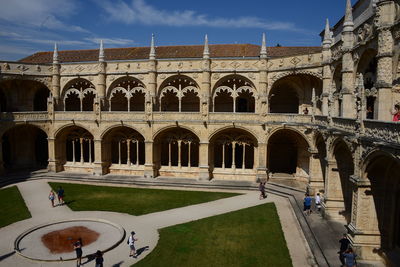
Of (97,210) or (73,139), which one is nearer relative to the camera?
(97,210)

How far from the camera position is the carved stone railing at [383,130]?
10.2 m

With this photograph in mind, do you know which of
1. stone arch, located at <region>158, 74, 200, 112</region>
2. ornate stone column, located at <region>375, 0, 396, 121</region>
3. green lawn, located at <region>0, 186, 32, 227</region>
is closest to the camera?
ornate stone column, located at <region>375, 0, 396, 121</region>

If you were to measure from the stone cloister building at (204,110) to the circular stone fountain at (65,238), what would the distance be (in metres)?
11.1

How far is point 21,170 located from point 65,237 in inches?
714

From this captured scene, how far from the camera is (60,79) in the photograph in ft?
101

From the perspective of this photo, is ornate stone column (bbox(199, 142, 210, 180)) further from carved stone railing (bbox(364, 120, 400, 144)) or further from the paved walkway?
carved stone railing (bbox(364, 120, 400, 144))

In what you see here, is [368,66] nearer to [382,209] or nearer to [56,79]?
[382,209]

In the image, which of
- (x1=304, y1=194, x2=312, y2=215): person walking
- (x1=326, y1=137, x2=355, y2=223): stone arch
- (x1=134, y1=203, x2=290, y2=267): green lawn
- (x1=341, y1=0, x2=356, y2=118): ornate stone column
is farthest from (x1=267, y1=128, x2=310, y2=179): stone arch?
(x1=134, y1=203, x2=290, y2=267): green lawn

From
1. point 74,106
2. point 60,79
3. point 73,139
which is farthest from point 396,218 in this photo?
point 74,106

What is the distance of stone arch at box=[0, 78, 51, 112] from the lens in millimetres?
30562

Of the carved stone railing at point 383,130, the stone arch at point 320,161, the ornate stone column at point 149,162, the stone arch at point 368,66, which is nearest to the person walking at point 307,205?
the stone arch at point 320,161

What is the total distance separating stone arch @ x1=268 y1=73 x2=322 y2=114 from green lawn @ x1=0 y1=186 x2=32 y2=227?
831 inches

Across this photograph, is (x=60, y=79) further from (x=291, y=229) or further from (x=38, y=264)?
(x=291, y=229)

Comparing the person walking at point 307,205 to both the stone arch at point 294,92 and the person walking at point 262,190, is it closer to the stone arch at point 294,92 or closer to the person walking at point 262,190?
the person walking at point 262,190
